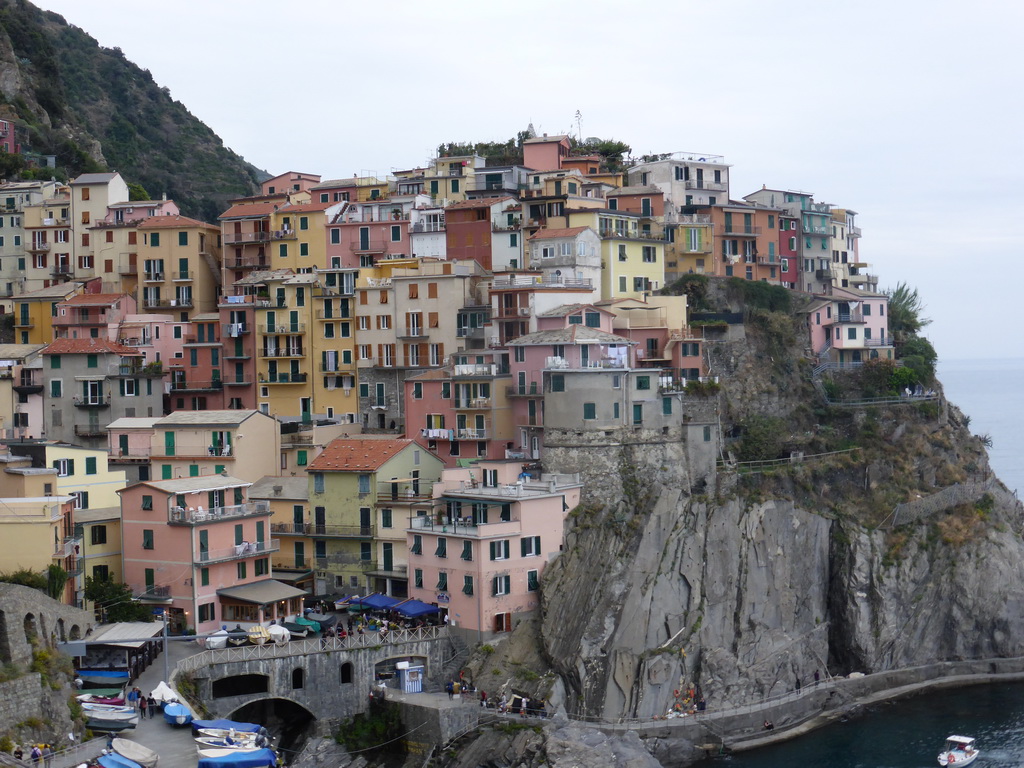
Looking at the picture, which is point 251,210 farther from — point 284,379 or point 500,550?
point 500,550

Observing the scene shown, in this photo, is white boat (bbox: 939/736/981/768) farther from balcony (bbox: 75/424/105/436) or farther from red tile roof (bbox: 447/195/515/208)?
balcony (bbox: 75/424/105/436)

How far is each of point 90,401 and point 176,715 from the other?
34566mm

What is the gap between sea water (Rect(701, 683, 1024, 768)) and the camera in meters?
66.1

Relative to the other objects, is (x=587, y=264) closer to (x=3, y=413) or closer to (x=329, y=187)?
(x=329, y=187)

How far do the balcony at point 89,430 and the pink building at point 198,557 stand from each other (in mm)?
17156

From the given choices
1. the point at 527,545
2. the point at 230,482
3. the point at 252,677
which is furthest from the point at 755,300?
the point at 252,677

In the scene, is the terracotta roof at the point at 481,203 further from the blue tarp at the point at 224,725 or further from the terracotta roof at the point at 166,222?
the blue tarp at the point at 224,725

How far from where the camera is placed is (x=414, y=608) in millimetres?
65625

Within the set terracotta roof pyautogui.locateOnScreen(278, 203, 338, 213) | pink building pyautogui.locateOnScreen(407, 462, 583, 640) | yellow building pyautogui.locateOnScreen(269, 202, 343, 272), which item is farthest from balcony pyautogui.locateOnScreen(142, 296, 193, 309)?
pink building pyautogui.locateOnScreen(407, 462, 583, 640)

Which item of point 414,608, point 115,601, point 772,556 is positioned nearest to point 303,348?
point 414,608

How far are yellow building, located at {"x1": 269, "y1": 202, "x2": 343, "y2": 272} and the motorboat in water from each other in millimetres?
→ 46832

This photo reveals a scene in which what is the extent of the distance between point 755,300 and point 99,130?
87.3 meters

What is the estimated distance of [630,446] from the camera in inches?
2778

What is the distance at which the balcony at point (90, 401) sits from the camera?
3253 inches
